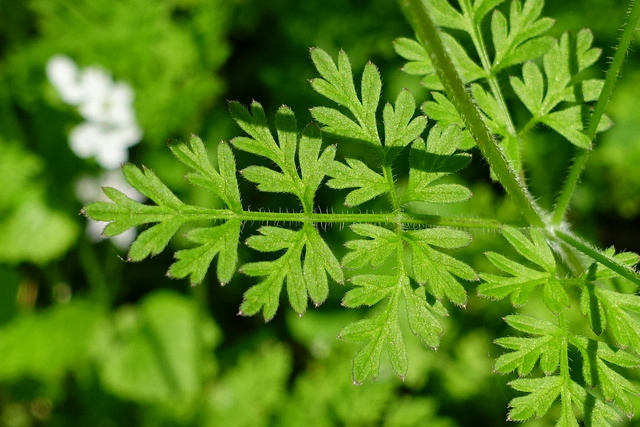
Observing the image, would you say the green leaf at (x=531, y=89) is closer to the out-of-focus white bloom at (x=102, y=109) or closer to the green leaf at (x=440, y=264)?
the green leaf at (x=440, y=264)

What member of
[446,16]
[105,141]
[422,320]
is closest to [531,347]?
[422,320]

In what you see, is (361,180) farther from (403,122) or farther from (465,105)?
(465,105)

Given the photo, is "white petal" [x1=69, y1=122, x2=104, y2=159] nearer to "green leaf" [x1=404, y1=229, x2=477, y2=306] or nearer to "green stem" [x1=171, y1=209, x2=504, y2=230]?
"green stem" [x1=171, y1=209, x2=504, y2=230]

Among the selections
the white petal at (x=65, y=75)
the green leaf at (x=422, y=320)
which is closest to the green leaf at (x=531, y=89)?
the green leaf at (x=422, y=320)

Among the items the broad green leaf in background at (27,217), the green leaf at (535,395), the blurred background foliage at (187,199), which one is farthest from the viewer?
the broad green leaf in background at (27,217)

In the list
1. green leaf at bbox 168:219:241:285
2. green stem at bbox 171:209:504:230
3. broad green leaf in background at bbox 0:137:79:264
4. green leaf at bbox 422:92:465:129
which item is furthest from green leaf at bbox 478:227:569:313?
broad green leaf in background at bbox 0:137:79:264

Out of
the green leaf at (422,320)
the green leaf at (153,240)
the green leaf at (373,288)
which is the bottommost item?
the green leaf at (422,320)
